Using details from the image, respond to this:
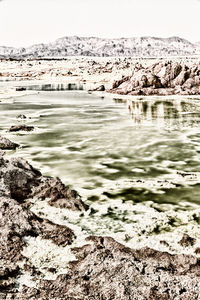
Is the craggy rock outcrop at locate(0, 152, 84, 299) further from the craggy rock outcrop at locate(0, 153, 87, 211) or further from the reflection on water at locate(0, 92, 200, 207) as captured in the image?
the reflection on water at locate(0, 92, 200, 207)

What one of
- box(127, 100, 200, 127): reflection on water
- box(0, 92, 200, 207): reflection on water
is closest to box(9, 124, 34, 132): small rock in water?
box(0, 92, 200, 207): reflection on water

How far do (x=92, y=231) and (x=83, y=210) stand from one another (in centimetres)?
122

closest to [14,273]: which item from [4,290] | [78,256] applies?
[4,290]

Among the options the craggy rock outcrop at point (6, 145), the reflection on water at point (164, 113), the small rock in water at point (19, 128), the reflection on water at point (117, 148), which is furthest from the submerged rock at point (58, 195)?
the reflection on water at point (164, 113)

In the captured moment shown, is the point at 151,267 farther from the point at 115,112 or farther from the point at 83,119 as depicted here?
the point at 115,112

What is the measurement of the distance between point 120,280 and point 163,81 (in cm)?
4356

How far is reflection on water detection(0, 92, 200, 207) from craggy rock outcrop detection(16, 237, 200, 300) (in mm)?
4108

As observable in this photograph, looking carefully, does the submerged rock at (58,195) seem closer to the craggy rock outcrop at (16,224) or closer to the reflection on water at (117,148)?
the craggy rock outcrop at (16,224)

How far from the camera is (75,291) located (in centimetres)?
573

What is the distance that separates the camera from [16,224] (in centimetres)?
811

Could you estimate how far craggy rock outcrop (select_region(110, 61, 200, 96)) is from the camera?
44656 millimetres

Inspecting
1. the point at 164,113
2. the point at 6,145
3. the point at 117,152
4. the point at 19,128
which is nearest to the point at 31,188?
the point at 117,152

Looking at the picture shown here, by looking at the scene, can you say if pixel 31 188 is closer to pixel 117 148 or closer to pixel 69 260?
pixel 69 260

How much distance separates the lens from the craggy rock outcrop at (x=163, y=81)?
44.7m
